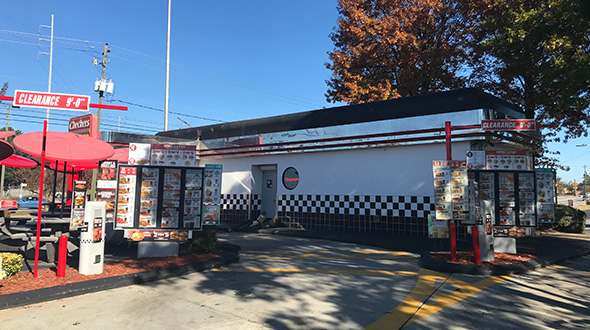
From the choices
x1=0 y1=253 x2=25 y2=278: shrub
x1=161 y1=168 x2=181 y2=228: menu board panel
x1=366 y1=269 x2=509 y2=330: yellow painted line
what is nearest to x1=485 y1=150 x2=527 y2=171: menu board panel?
x1=366 y1=269 x2=509 y2=330: yellow painted line

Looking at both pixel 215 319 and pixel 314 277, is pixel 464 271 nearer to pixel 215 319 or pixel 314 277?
pixel 314 277

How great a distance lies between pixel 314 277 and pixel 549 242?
8519 millimetres

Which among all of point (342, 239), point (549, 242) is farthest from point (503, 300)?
point (549, 242)

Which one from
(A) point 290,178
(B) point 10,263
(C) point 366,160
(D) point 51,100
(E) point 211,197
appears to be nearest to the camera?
(B) point 10,263

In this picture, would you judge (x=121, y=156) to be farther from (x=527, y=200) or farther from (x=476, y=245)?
(x=527, y=200)

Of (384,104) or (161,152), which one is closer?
(161,152)

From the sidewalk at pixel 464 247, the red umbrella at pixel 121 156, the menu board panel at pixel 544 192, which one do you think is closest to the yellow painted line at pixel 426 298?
the sidewalk at pixel 464 247

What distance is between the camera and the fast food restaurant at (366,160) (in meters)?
10.4

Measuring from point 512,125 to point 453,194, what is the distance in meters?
2.54

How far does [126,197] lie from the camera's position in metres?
8.34

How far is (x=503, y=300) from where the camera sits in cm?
549

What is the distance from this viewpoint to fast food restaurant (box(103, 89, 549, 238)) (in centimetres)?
1041

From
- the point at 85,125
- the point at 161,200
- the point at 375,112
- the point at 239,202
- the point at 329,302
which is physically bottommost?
the point at 329,302

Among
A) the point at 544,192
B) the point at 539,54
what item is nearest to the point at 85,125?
the point at 544,192
